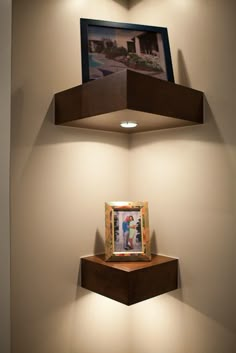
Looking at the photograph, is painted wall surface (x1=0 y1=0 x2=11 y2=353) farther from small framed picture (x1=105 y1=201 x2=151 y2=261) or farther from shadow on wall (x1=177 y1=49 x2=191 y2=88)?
shadow on wall (x1=177 y1=49 x2=191 y2=88)

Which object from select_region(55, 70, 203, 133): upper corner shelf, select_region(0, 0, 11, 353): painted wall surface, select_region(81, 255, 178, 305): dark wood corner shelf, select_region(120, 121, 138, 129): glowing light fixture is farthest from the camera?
select_region(120, 121, 138, 129): glowing light fixture

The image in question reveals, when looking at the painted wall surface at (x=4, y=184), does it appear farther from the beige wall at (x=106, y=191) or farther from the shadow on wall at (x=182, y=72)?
the shadow on wall at (x=182, y=72)

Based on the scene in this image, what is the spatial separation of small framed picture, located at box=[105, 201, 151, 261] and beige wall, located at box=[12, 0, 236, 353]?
0.14 meters

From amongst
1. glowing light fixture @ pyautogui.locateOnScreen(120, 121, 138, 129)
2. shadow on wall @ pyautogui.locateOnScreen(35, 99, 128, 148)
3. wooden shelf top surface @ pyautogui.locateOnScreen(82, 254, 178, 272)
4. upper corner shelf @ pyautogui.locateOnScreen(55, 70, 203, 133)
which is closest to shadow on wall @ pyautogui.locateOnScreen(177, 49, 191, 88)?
upper corner shelf @ pyautogui.locateOnScreen(55, 70, 203, 133)

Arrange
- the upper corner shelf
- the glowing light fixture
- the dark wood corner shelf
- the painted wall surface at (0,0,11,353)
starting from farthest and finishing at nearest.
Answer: the glowing light fixture → the dark wood corner shelf → the upper corner shelf → the painted wall surface at (0,0,11,353)

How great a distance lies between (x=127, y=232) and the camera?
1523mm

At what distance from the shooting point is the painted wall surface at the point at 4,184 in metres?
1.02

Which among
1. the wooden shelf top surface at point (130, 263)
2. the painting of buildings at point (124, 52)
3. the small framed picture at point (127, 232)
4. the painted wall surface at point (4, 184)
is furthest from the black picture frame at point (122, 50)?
the wooden shelf top surface at point (130, 263)

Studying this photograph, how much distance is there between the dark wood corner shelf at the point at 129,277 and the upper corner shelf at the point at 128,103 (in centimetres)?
61

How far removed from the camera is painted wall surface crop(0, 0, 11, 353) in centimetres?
102

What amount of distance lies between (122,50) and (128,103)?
0.35 m

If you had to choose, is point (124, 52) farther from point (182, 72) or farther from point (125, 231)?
point (125, 231)

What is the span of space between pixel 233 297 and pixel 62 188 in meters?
0.85

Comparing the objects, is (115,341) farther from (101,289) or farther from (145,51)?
(145,51)
